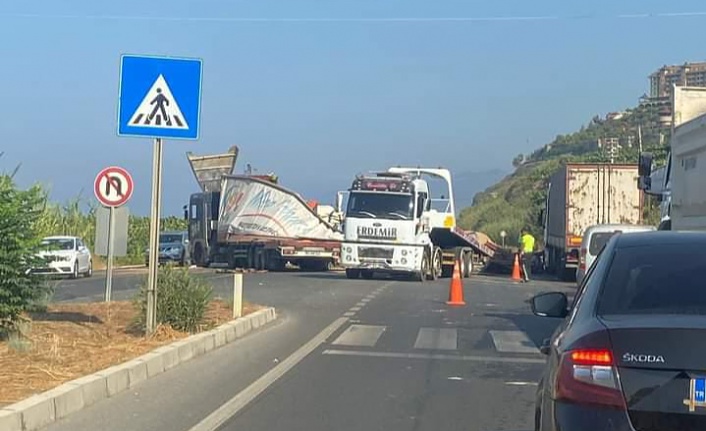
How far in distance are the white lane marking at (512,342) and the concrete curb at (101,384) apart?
3.89 m

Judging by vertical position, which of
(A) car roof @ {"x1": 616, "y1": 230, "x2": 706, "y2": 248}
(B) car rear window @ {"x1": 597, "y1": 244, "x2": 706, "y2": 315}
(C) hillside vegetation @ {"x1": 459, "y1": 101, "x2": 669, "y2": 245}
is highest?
(C) hillside vegetation @ {"x1": 459, "y1": 101, "x2": 669, "y2": 245}

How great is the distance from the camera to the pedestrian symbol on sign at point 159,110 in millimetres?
13250

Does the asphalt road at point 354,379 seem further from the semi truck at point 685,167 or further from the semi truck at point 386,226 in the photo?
the semi truck at point 386,226

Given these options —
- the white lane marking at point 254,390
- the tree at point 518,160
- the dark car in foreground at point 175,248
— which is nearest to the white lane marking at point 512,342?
the white lane marking at point 254,390

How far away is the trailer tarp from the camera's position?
41.9m

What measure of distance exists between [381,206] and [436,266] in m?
3.90

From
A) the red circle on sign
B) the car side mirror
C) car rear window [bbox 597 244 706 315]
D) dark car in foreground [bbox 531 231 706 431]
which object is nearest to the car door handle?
the car side mirror

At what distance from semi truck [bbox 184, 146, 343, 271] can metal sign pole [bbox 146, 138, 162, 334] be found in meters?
27.0

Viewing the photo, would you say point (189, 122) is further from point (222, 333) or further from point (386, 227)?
point (386, 227)

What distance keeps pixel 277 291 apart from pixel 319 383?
15.7m

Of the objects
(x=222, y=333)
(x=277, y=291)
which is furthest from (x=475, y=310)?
(x=222, y=333)

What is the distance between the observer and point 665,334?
4820 millimetres

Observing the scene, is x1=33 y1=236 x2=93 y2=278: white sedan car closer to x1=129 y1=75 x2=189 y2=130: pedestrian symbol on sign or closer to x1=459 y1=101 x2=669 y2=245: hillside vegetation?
x1=459 y1=101 x2=669 y2=245: hillside vegetation

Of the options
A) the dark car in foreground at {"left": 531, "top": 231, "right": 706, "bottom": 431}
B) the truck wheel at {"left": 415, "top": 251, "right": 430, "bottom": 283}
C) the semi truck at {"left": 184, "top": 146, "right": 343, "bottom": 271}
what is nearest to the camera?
the dark car in foreground at {"left": 531, "top": 231, "right": 706, "bottom": 431}
